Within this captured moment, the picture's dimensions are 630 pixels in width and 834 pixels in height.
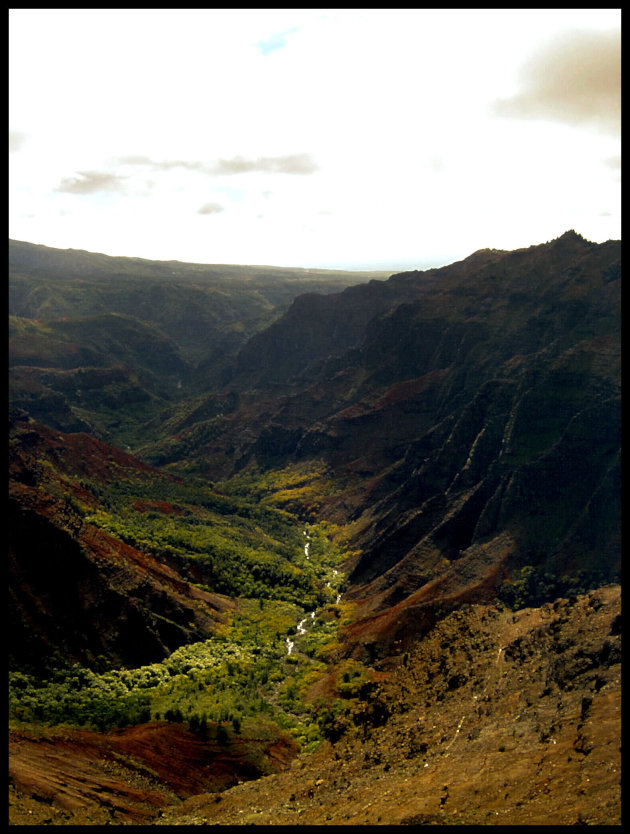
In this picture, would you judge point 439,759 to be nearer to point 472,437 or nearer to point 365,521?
point 472,437

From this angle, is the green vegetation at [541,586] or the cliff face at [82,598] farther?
the green vegetation at [541,586]

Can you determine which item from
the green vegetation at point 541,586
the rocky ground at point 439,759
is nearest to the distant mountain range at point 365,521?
the green vegetation at point 541,586

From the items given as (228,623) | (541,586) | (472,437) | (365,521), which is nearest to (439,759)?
(541,586)

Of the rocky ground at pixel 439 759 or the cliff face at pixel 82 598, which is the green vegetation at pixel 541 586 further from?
the cliff face at pixel 82 598

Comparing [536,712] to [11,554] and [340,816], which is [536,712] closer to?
[340,816]

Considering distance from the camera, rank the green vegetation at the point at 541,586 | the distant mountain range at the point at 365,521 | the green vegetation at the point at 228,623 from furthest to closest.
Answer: the green vegetation at the point at 541,586, the distant mountain range at the point at 365,521, the green vegetation at the point at 228,623

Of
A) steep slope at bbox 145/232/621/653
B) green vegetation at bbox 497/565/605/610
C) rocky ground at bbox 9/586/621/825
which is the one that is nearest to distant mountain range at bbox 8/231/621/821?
green vegetation at bbox 497/565/605/610

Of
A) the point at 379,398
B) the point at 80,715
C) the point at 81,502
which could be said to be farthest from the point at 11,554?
the point at 379,398

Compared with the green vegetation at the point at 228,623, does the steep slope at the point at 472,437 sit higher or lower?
higher

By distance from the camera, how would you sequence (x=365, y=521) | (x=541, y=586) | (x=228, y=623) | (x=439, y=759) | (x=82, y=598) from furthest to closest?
(x=365, y=521) < (x=228, y=623) < (x=541, y=586) < (x=82, y=598) < (x=439, y=759)
